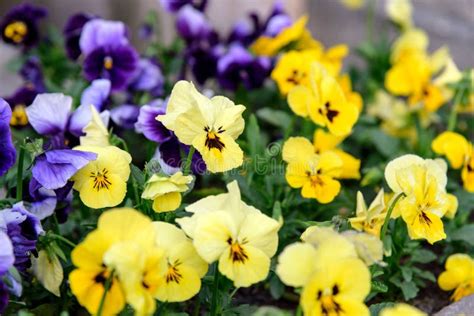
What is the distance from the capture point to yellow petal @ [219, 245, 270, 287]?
1268 mm

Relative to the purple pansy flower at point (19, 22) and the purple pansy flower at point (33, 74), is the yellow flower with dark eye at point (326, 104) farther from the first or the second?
the purple pansy flower at point (19, 22)

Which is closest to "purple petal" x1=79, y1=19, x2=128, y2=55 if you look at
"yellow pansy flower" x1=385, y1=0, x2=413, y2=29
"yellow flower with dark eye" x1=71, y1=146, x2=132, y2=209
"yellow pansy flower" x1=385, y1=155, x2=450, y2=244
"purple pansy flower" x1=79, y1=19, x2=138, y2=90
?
"purple pansy flower" x1=79, y1=19, x2=138, y2=90

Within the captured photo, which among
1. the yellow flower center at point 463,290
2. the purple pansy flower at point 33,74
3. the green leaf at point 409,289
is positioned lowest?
the purple pansy flower at point 33,74

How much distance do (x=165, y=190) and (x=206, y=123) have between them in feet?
0.45

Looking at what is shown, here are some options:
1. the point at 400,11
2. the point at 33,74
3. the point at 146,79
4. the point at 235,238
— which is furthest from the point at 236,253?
the point at 400,11

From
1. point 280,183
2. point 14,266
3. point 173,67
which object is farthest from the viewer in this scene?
point 173,67

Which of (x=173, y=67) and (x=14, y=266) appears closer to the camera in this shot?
(x=14, y=266)

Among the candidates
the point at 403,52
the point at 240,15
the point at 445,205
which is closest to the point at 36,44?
the point at 240,15

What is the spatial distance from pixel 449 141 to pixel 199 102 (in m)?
0.70

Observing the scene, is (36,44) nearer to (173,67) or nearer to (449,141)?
(173,67)

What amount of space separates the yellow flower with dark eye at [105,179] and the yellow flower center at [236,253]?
9.9 inches

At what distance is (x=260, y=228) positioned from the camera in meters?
1.29

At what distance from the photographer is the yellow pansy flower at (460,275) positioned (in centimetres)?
166

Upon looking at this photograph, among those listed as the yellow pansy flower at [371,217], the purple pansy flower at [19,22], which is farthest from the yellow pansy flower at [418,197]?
the purple pansy flower at [19,22]
